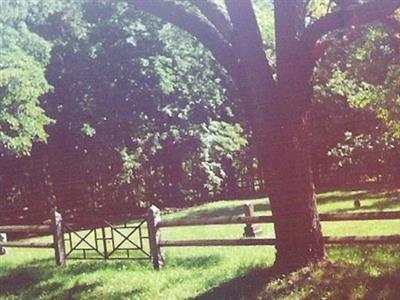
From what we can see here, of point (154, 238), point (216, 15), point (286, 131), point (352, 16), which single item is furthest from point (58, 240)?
point (352, 16)

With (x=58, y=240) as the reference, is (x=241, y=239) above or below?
below

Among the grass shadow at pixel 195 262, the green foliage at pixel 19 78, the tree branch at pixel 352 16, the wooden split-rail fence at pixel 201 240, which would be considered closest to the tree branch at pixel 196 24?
the tree branch at pixel 352 16

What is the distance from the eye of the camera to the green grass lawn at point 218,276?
10586 mm

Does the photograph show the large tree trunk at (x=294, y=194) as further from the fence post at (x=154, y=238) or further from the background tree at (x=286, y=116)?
the fence post at (x=154, y=238)

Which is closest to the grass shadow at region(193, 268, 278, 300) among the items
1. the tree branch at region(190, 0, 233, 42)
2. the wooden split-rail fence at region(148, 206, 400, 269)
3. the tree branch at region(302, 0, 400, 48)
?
the wooden split-rail fence at region(148, 206, 400, 269)

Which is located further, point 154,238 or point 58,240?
point 58,240

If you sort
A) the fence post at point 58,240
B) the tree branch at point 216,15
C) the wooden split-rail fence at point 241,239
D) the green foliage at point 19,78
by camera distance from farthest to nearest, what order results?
the green foliage at point 19,78
the fence post at point 58,240
the tree branch at point 216,15
the wooden split-rail fence at point 241,239

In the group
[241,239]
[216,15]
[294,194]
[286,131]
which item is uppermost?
[216,15]

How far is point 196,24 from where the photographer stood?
39.1 feet

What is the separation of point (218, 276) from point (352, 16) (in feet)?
19.7

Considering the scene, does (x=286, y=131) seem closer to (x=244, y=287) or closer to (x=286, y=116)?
(x=286, y=116)

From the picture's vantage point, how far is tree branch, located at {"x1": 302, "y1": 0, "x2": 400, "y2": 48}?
10.5 m

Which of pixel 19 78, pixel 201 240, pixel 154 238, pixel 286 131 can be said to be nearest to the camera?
pixel 286 131

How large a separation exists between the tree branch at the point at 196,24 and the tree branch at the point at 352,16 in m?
1.58
